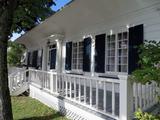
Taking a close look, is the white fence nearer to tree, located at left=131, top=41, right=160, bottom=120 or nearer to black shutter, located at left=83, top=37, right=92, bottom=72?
black shutter, located at left=83, top=37, right=92, bottom=72

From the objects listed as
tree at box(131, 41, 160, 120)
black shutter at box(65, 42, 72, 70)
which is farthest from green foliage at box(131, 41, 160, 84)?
black shutter at box(65, 42, 72, 70)

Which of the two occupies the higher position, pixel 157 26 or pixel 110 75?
pixel 157 26

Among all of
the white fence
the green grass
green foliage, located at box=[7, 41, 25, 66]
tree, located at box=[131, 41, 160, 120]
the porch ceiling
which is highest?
the porch ceiling

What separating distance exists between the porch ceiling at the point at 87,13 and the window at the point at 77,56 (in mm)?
727

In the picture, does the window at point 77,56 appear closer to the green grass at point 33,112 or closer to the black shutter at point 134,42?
the green grass at point 33,112

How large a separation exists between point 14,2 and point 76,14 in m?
4.03

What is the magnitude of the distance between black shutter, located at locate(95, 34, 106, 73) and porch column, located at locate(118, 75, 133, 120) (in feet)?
15.5

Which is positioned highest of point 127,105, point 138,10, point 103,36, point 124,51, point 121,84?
point 138,10

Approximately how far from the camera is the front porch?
5.53 meters

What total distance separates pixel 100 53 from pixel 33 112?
3647 mm

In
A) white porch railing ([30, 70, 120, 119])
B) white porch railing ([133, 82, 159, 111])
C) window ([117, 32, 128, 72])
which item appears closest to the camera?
white porch railing ([133, 82, 159, 111])

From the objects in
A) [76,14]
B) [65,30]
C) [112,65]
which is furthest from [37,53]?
[112,65]

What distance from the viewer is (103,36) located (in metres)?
10.4

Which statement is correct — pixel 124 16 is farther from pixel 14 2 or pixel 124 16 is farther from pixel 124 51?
pixel 14 2
